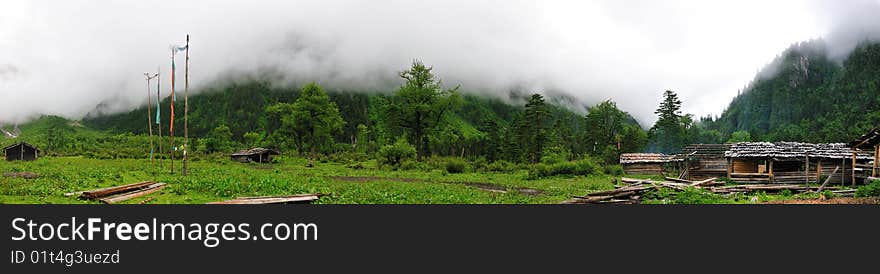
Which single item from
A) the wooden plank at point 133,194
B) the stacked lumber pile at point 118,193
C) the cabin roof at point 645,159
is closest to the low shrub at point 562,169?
the cabin roof at point 645,159

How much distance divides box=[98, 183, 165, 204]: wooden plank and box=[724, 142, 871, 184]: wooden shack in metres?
38.1

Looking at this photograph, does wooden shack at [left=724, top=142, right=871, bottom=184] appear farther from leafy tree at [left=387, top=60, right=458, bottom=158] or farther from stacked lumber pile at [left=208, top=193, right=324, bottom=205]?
stacked lumber pile at [left=208, top=193, right=324, bottom=205]

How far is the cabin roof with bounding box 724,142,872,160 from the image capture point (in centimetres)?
3603

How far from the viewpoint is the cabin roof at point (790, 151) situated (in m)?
36.0

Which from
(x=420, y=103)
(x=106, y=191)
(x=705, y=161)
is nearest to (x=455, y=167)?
(x=420, y=103)

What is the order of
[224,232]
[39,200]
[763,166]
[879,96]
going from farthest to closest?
1. [879,96]
2. [763,166]
3. [39,200]
4. [224,232]

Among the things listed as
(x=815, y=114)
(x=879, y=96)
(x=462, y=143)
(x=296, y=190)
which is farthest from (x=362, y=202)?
(x=815, y=114)

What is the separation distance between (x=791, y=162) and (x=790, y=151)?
4777mm

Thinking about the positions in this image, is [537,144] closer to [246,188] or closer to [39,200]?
[246,188]

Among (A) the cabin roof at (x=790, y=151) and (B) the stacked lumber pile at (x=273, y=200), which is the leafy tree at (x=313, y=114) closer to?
(A) the cabin roof at (x=790, y=151)

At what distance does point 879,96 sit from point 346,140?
173 metres

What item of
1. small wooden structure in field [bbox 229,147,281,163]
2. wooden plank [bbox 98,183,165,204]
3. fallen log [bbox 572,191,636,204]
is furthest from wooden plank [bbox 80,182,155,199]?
small wooden structure in field [bbox 229,147,281,163]

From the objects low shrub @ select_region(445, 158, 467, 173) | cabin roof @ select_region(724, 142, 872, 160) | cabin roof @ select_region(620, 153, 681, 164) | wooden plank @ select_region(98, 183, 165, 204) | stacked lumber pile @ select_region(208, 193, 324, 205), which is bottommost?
low shrub @ select_region(445, 158, 467, 173)

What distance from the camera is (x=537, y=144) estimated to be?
67500mm
